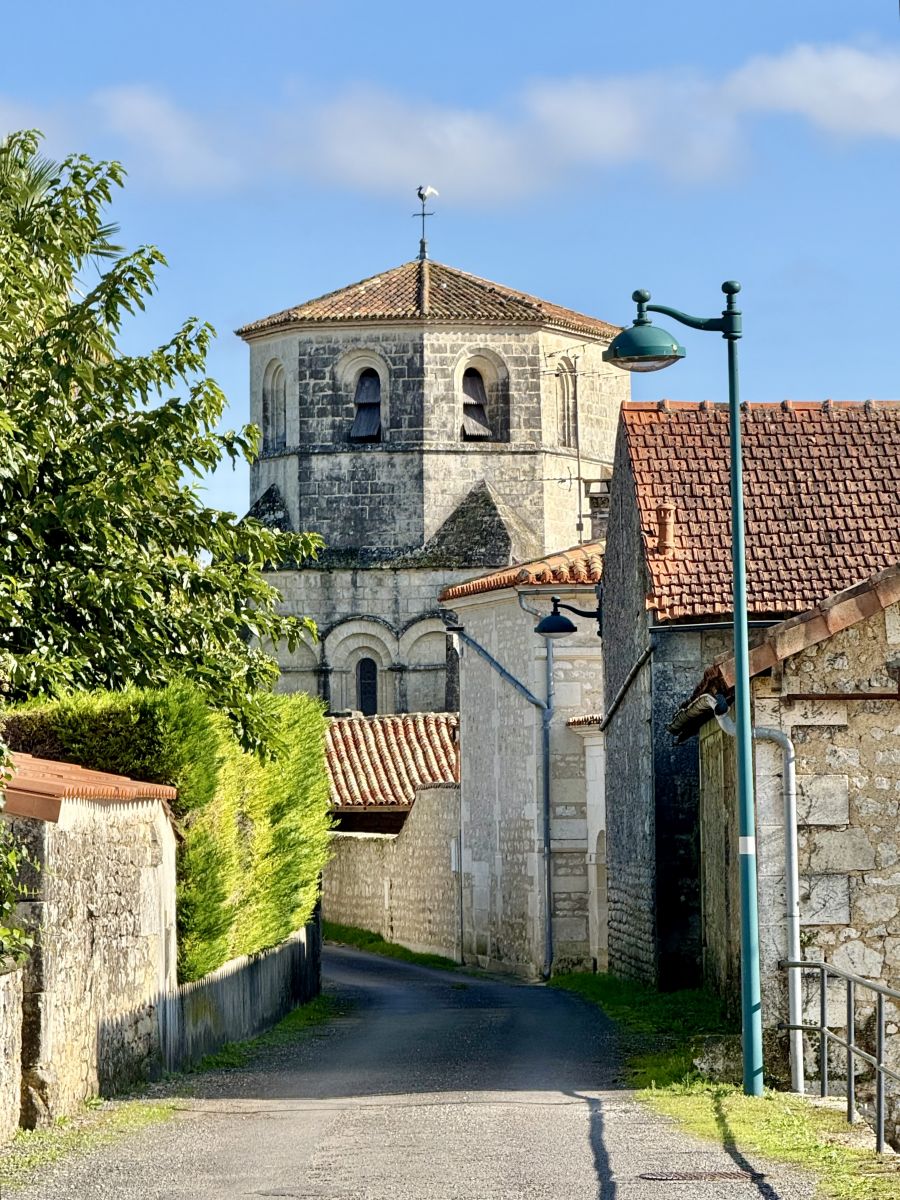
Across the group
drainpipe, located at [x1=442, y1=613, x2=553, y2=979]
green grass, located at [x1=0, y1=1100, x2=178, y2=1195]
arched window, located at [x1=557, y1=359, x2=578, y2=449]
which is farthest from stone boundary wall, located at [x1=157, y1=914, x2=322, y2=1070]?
arched window, located at [x1=557, y1=359, x2=578, y2=449]

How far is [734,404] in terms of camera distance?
43.8ft

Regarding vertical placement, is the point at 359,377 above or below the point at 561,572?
above

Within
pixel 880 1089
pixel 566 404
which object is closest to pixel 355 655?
pixel 566 404

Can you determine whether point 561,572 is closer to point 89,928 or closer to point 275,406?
point 89,928

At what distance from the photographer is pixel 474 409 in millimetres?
57562

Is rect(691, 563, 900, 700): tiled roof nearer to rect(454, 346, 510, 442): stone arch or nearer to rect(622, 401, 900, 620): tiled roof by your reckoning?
rect(622, 401, 900, 620): tiled roof

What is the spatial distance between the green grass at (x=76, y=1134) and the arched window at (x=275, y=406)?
4572cm

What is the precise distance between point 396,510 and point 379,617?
3165mm

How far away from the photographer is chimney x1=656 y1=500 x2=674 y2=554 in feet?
63.5

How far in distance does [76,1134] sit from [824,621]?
6339 mm

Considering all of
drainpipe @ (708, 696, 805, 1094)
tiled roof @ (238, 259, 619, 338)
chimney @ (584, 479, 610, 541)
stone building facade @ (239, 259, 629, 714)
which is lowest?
drainpipe @ (708, 696, 805, 1094)

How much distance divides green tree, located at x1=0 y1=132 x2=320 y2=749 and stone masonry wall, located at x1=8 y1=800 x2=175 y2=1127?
2691 mm

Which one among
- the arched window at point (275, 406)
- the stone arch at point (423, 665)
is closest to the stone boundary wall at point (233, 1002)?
the stone arch at point (423, 665)

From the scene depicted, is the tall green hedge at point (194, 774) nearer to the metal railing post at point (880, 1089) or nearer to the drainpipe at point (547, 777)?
the metal railing post at point (880, 1089)
